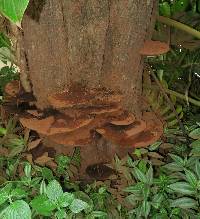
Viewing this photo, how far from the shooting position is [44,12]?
89 centimetres

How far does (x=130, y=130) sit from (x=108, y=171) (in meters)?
0.21

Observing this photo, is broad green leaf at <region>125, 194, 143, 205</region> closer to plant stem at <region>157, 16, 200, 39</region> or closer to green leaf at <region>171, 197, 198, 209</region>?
green leaf at <region>171, 197, 198, 209</region>

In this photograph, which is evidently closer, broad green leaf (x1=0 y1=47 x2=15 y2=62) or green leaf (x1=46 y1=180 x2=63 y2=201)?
green leaf (x1=46 y1=180 x2=63 y2=201)

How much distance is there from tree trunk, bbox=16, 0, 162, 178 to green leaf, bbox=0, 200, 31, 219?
31 centimetres

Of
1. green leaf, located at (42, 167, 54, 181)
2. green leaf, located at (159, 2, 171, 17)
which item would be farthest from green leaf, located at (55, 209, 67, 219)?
green leaf, located at (159, 2, 171, 17)

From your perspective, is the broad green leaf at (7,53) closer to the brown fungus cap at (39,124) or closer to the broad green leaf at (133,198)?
the brown fungus cap at (39,124)

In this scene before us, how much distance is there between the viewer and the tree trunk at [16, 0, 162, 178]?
90 centimetres

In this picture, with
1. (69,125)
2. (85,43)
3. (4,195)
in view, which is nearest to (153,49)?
(85,43)

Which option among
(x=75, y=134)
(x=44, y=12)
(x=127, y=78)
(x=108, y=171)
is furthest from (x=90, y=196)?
(x=44, y=12)

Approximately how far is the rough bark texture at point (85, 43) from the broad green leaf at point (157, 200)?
0.27 meters

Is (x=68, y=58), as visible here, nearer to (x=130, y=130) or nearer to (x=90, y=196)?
(x=130, y=130)

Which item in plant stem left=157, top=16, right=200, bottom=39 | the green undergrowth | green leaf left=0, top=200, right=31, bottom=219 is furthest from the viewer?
plant stem left=157, top=16, right=200, bottom=39

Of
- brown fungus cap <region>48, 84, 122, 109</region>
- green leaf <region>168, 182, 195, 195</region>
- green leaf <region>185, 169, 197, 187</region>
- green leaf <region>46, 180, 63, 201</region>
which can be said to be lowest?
green leaf <region>168, 182, 195, 195</region>

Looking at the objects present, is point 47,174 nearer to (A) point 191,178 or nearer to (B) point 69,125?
(B) point 69,125
